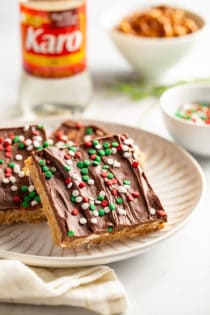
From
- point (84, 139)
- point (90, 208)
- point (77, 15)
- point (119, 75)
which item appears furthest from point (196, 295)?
point (119, 75)

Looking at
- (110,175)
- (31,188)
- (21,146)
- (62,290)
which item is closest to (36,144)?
(21,146)

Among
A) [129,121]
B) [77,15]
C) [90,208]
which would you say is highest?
[77,15]

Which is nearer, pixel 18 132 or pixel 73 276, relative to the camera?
pixel 73 276

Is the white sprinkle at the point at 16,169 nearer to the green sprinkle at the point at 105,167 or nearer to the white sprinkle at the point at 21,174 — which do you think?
the white sprinkle at the point at 21,174

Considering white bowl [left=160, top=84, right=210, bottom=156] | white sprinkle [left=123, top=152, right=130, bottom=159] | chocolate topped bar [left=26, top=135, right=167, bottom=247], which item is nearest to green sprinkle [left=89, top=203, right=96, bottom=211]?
chocolate topped bar [left=26, top=135, right=167, bottom=247]

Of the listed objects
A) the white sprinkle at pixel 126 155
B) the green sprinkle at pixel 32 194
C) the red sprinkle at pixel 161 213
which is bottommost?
the green sprinkle at pixel 32 194

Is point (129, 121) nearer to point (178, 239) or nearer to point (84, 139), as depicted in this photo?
point (84, 139)

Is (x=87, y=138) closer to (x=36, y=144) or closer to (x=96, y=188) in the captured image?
(x=36, y=144)

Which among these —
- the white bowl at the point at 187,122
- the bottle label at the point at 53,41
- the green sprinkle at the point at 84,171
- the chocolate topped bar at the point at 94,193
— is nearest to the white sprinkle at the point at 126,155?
the chocolate topped bar at the point at 94,193
